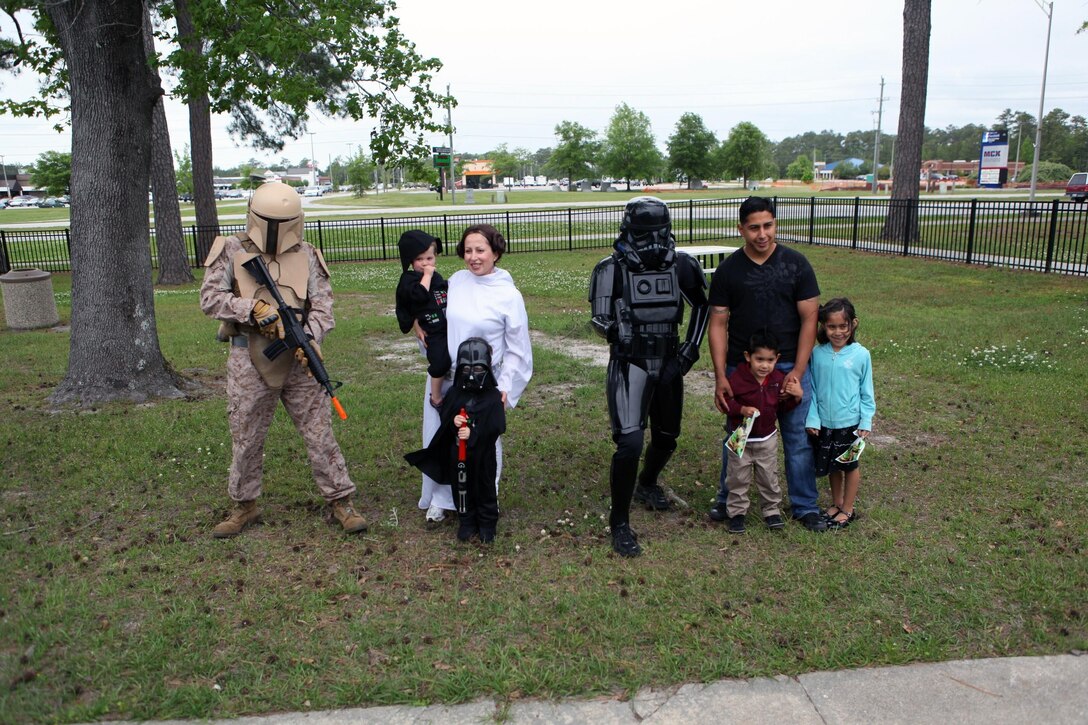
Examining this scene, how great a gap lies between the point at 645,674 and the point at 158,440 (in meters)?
4.70

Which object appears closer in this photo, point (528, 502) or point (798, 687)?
point (798, 687)

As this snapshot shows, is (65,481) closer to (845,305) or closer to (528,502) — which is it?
(528,502)

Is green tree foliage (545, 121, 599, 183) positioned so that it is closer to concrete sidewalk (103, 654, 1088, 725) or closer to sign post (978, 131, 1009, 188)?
sign post (978, 131, 1009, 188)

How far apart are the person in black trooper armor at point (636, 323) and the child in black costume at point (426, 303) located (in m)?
0.90

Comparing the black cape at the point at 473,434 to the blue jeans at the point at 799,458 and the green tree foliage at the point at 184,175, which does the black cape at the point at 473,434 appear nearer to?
the blue jeans at the point at 799,458

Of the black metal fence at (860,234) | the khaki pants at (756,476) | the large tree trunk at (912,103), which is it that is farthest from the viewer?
the large tree trunk at (912,103)

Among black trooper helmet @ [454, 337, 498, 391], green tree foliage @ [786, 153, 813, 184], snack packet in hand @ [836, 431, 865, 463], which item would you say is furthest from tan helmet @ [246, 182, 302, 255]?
green tree foliage @ [786, 153, 813, 184]

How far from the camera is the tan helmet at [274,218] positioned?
436 centimetres

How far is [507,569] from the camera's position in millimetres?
4312

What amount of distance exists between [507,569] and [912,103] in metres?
19.3

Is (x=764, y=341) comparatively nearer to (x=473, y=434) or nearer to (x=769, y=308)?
(x=769, y=308)

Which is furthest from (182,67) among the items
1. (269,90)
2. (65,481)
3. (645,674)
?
(645,674)

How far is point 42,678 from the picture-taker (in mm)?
3352

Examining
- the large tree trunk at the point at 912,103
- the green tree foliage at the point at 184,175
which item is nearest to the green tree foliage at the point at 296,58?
the large tree trunk at the point at 912,103
